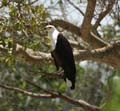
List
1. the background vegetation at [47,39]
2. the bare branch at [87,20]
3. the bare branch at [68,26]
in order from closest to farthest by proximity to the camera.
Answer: the background vegetation at [47,39]
the bare branch at [87,20]
the bare branch at [68,26]

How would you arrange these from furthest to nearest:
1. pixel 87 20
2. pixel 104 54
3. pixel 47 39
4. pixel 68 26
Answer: pixel 68 26
pixel 104 54
pixel 87 20
pixel 47 39

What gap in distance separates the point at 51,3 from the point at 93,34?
3.24ft

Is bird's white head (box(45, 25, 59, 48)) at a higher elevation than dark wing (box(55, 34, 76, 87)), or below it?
higher

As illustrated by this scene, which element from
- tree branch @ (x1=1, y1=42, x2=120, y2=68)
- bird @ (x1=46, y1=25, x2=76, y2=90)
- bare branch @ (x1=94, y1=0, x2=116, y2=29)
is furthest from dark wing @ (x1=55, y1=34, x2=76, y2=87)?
bare branch @ (x1=94, y1=0, x2=116, y2=29)

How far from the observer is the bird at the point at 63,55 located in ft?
14.7

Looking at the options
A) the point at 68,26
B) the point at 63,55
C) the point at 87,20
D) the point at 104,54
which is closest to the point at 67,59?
the point at 63,55

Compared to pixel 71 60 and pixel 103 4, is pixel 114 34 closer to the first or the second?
pixel 103 4

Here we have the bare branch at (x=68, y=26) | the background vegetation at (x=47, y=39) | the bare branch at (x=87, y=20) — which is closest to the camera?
the background vegetation at (x=47, y=39)

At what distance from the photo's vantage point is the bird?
4484 millimetres

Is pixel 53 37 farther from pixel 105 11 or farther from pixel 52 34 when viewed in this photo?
pixel 105 11

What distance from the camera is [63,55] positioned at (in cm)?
452

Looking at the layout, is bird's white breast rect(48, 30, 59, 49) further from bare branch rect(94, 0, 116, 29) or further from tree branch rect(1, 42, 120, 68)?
bare branch rect(94, 0, 116, 29)

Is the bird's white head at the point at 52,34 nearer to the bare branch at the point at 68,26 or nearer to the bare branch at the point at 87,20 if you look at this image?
the bare branch at the point at 87,20

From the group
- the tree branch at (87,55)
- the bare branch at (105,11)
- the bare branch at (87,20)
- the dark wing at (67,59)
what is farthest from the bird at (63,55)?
the bare branch at (105,11)
